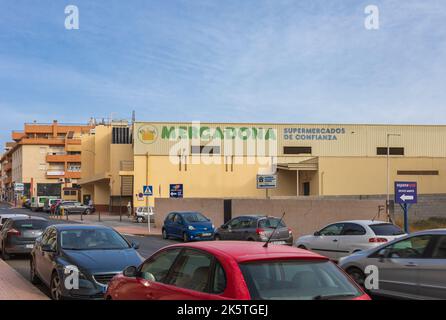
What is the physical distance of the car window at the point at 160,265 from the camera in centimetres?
634

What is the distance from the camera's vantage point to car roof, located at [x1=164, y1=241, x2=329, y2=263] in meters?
5.40

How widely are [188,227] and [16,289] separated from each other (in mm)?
16127

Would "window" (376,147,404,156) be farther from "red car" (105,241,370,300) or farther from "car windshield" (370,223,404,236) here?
"red car" (105,241,370,300)

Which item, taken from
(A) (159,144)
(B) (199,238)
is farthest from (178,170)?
(B) (199,238)

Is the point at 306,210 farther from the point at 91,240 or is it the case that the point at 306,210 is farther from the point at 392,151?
the point at 392,151

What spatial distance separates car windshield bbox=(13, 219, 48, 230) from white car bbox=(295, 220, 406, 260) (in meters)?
9.01

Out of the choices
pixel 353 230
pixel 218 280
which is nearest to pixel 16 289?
pixel 218 280

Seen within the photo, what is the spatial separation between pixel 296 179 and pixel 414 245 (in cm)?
4691

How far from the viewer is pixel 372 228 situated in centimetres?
1596

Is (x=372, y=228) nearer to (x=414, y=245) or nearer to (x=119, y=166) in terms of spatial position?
(x=414, y=245)

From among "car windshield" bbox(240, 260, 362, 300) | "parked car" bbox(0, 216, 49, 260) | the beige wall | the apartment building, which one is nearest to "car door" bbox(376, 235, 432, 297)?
"car windshield" bbox(240, 260, 362, 300)

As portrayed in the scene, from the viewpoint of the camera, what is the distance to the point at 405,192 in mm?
21109

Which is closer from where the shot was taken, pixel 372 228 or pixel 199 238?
pixel 372 228

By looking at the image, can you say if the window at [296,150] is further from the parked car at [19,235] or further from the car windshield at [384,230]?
the parked car at [19,235]
